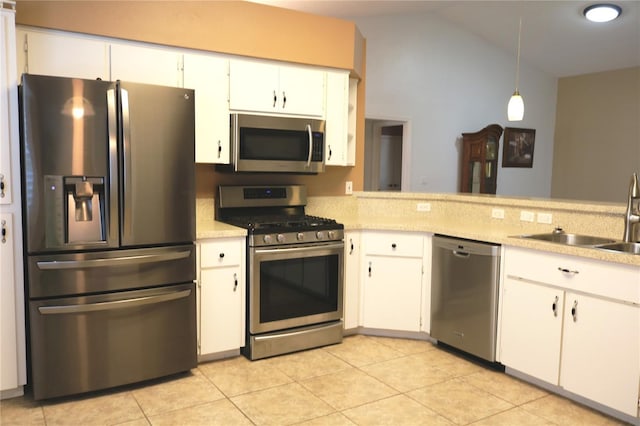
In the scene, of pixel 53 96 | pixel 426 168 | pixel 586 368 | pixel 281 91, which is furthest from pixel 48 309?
pixel 426 168

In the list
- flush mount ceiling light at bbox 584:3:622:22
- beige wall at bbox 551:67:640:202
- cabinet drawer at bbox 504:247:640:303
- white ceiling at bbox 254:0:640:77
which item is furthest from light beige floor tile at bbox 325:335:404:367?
beige wall at bbox 551:67:640:202

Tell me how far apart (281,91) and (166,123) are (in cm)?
109

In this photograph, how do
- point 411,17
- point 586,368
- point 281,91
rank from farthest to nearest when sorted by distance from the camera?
point 411,17
point 281,91
point 586,368

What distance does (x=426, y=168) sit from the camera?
6.99 meters

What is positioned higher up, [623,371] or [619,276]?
[619,276]

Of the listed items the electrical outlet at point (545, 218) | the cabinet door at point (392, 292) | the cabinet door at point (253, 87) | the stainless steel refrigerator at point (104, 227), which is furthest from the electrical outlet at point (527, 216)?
the stainless steel refrigerator at point (104, 227)

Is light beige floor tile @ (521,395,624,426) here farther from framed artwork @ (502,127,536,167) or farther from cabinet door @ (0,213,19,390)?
framed artwork @ (502,127,536,167)

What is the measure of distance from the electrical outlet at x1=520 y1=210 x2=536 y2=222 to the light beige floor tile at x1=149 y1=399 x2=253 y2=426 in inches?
92.3

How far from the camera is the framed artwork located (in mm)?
7781

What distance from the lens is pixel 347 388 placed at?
2939 millimetres

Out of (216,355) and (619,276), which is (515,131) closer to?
(619,276)

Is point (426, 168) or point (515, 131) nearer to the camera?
point (426, 168)

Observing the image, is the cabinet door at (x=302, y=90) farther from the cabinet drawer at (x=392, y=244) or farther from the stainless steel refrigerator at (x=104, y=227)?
the cabinet drawer at (x=392, y=244)

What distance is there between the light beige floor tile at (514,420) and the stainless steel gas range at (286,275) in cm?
132
